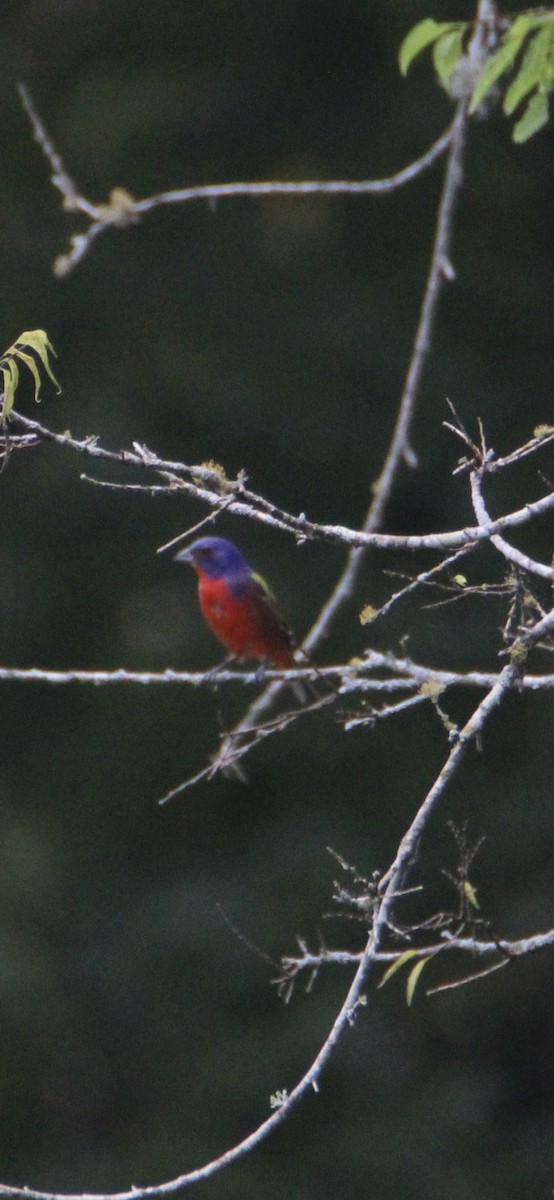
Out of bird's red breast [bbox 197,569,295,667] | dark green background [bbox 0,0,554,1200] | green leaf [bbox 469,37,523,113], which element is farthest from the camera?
dark green background [bbox 0,0,554,1200]

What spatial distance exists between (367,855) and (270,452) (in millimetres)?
2223

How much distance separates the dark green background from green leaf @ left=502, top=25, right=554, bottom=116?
6150mm

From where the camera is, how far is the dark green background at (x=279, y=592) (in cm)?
911

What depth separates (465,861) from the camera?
2.89 m

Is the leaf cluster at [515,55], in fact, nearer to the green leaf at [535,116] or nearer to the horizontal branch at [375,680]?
the green leaf at [535,116]

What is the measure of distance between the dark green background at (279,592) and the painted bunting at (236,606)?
2.59 meters

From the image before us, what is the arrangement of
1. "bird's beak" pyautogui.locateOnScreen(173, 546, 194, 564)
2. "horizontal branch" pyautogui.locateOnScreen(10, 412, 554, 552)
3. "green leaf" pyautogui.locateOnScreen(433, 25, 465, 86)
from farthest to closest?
"bird's beak" pyautogui.locateOnScreen(173, 546, 194, 564), "green leaf" pyautogui.locateOnScreen(433, 25, 465, 86), "horizontal branch" pyautogui.locateOnScreen(10, 412, 554, 552)

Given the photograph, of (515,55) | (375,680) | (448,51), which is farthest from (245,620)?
(515,55)

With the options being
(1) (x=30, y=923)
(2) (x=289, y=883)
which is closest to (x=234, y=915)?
(2) (x=289, y=883)

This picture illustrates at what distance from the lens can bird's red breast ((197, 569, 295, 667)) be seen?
20.1 feet

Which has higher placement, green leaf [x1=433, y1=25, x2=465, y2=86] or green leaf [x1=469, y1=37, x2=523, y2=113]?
green leaf [x1=433, y1=25, x2=465, y2=86]

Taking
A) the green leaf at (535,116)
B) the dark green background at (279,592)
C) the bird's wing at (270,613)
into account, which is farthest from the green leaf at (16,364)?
the dark green background at (279,592)

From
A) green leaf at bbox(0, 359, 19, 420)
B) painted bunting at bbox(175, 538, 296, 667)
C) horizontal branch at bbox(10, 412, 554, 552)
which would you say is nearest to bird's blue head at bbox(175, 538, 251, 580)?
painted bunting at bbox(175, 538, 296, 667)

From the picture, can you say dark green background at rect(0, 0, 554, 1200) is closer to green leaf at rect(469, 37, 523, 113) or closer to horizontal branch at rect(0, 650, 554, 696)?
horizontal branch at rect(0, 650, 554, 696)
